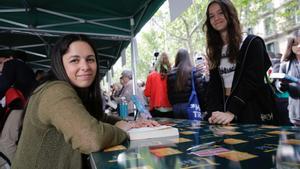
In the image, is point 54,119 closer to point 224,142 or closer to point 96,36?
point 224,142

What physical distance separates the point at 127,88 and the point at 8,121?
217cm

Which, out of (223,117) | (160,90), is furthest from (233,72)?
(160,90)

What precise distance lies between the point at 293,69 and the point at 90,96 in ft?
6.53

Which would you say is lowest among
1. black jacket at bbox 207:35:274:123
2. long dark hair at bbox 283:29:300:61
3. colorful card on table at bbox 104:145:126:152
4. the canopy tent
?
colorful card on table at bbox 104:145:126:152

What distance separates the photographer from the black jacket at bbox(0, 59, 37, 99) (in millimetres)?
2402

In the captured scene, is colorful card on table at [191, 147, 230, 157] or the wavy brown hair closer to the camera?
colorful card on table at [191, 147, 230, 157]

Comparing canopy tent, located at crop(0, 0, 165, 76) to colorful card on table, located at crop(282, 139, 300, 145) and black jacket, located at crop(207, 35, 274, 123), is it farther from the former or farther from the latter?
colorful card on table, located at crop(282, 139, 300, 145)

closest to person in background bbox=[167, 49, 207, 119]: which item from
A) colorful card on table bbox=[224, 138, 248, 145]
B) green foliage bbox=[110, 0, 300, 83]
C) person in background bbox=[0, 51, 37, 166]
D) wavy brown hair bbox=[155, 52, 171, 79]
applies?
wavy brown hair bbox=[155, 52, 171, 79]

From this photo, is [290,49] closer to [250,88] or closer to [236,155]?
[250,88]

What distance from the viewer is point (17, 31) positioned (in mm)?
3432

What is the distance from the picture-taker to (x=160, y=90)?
10.2 feet

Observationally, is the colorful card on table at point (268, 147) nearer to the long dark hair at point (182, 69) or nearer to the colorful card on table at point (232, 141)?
the colorful card on table at point (232, 141)

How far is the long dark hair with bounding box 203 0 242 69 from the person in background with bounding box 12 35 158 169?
25.6 inches

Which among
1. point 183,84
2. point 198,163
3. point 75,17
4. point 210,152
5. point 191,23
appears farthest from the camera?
point 191,23
